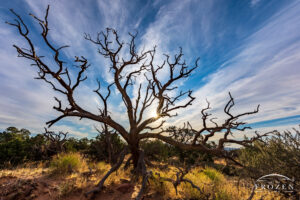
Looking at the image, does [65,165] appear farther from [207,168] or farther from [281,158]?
[281,158]

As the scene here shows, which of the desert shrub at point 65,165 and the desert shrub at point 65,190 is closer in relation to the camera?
the desert shrub at point 65,190

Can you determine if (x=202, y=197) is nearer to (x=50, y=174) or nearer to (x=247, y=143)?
(x=247, y=143)

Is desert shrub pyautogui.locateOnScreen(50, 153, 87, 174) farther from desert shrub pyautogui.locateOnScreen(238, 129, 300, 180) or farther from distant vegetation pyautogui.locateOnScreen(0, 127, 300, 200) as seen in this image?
desert shrub pyautogui.locateOnScreen(238, 129, 300, 180)

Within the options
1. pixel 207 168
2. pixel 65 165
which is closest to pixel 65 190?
pixel 65 165

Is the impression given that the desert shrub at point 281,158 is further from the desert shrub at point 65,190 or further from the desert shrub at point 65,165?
the desert shrub at point 65,165

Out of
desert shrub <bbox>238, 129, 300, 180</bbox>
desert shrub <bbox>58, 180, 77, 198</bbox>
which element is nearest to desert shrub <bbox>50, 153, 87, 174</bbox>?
desert shrub <bbox>58, 180, 77, 198</bbox>

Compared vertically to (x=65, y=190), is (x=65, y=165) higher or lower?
higher

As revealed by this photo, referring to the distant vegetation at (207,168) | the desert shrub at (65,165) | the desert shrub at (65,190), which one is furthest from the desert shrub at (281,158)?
the desert shrub at (65,165)

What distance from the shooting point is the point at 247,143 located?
218 inches

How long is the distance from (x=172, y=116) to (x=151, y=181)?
3794mm

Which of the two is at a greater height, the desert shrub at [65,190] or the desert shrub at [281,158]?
the desert shrub at [281,158]

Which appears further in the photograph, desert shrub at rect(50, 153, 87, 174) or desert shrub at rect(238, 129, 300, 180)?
desert shrub at rect(50, 153, 87, 174)

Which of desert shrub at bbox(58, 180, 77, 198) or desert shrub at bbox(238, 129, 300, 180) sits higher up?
desert shrub at bbox(238, 129, 300, 180)

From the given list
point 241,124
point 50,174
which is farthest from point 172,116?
point 50,174
